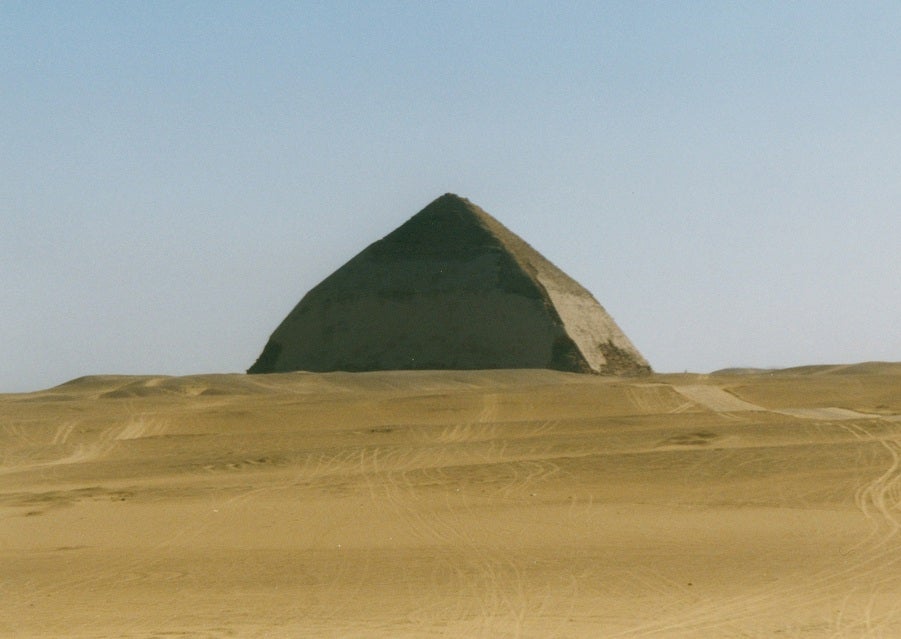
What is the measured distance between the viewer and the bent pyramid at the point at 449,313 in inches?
2012

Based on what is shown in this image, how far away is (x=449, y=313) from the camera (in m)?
52.8

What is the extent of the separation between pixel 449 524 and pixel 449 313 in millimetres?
40463

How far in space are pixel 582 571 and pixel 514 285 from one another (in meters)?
43.7

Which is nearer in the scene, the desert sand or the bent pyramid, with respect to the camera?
the desert sand

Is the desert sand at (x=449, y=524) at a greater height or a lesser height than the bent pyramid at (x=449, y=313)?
lesser

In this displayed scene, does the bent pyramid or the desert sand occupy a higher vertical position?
the bent pyramid

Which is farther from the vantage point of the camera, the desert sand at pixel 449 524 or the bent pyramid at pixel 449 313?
the bent pyramid at pixel 449 313

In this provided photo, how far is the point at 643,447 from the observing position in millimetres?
18984

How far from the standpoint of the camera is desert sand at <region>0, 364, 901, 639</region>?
817cm

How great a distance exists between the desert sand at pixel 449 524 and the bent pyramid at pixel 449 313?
24133 mm

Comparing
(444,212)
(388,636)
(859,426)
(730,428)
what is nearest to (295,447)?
(730,428)

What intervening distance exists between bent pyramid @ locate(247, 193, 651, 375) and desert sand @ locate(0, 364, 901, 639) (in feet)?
79.2

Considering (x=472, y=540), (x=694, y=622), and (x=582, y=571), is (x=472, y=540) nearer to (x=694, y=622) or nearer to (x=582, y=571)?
(x=582, y=571)

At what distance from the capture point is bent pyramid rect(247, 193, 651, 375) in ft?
168
